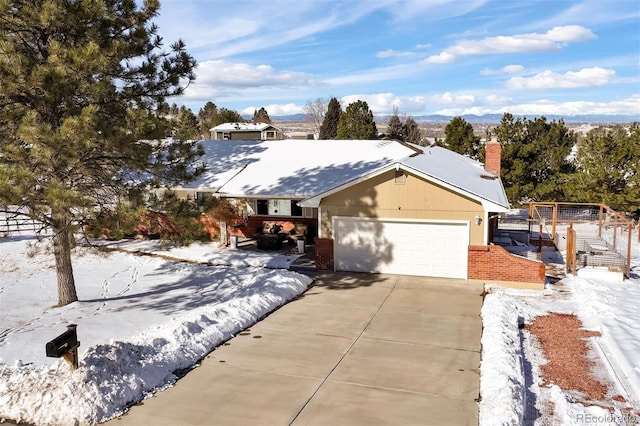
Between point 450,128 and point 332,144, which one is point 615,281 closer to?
point 332,144

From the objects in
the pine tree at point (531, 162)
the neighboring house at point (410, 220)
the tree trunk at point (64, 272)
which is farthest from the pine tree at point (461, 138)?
the tree trunk at point (64, 272)

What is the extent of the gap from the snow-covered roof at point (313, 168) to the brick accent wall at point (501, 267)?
1630mm

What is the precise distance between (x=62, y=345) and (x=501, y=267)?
12.5 meters

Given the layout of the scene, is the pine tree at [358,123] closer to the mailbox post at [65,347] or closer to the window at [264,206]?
the window at [264,206]

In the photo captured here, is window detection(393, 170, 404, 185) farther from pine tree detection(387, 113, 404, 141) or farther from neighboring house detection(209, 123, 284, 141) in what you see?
pine tree detection(387, 113, 404, 141)

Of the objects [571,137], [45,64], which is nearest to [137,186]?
[45,64]

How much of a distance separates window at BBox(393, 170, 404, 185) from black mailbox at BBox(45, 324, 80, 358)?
431 inches

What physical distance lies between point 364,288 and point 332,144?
1201 centimetres

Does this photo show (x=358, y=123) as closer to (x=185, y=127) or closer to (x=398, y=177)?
(x=398, y=177)

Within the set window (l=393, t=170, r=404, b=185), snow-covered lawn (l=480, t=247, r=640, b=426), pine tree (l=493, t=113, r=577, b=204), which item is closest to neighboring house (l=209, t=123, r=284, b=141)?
pine tree (l=493, t=113, r=577, b=204)

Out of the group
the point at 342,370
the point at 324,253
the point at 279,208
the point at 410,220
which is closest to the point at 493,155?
the point at 410,220

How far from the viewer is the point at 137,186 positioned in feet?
45.0

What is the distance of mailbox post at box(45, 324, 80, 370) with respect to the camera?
321 inches

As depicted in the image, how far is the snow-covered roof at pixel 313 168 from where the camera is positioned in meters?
17.9
